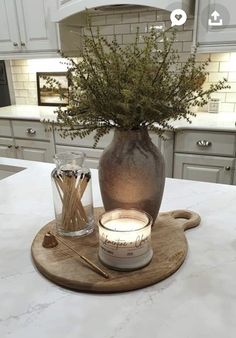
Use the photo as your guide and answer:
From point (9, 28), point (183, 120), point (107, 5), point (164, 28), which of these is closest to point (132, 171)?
point (183, 120)

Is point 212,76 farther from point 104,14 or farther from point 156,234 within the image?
point 156,234

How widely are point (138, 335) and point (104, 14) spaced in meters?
2.73

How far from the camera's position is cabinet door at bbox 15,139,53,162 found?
108 inches

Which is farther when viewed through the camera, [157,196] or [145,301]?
Result: [157,196]

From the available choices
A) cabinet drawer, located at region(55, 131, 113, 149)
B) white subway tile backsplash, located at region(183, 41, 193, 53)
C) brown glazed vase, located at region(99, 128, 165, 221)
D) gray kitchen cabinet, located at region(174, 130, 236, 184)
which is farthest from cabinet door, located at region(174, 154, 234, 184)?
brown glazed vase, located at region(99, 128, 165, 221)

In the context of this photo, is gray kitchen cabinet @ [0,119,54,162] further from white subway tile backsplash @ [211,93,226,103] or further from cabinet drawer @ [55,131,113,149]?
white subway tile backsplash @ [211,93,226,103]

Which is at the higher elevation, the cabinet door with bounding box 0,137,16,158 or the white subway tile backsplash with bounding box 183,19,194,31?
the white subway tile backsplash with bounding box 183,19,194,31

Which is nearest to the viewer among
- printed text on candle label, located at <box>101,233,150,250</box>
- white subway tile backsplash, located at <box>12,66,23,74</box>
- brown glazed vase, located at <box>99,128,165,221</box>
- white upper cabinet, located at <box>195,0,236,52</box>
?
printed text on candle label, located at <box>101,233,150,250</box>

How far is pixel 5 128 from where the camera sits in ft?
9.34

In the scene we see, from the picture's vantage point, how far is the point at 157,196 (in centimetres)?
81

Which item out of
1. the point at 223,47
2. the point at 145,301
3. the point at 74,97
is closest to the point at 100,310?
the point at 145,301

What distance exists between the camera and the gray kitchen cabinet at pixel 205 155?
2.12m

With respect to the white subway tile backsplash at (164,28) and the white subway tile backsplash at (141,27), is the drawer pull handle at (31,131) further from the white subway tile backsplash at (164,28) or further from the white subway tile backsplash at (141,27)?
the white subway tile backsplash at (141,27)

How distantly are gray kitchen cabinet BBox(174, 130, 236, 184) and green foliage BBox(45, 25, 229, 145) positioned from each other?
1406mm
